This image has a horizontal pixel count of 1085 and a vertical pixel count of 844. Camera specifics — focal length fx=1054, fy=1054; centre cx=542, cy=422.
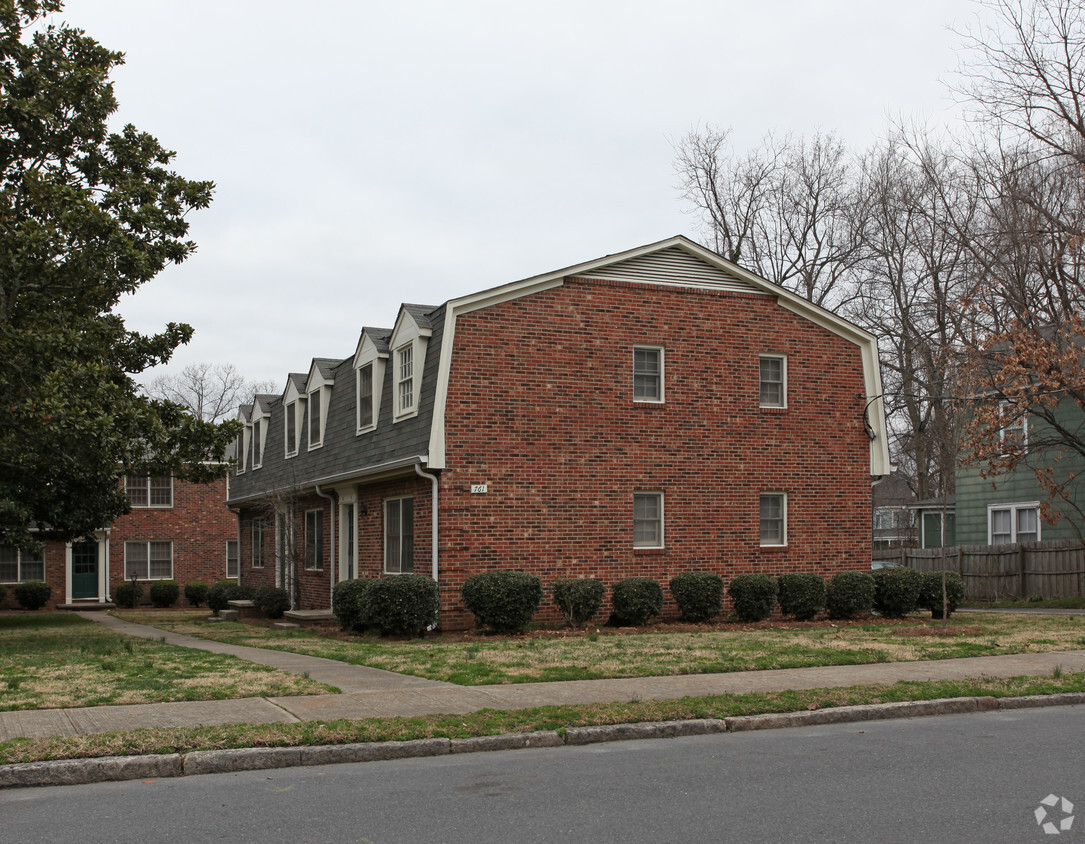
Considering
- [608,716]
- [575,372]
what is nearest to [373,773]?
[608,716]

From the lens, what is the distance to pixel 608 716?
911cm

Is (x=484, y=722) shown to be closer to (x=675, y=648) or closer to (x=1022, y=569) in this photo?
(x=675, y=648)

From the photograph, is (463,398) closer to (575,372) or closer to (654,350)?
(575,372)

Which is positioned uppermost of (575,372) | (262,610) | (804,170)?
(804,170)

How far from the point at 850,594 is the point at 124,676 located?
13275 millimetres

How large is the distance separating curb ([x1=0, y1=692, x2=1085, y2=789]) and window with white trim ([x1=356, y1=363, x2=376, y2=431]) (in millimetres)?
14486

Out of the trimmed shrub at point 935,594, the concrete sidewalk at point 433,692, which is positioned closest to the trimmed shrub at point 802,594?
the trimmed shrub at point 935,594

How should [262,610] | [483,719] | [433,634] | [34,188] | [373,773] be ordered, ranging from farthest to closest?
[262,610]
[433,634]
[34,188]
[483,719]
[373,773]

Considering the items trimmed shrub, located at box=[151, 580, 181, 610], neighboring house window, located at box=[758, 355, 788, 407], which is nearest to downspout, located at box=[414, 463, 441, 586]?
neighboring house window, located at box=[758, 355, 788, 407]

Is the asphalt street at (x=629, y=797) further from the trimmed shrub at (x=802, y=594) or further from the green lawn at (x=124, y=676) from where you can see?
the trimmed shrub at (x=802, y=594)

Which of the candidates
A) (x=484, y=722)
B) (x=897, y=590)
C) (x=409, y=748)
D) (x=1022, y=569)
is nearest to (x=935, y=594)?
(x=897, y=590)

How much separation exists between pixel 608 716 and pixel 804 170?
3637 centimetres

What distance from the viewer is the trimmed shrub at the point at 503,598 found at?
17328 mm

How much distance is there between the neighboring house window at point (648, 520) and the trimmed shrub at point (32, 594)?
24.0 meters
